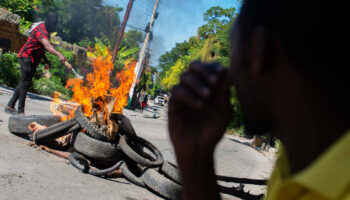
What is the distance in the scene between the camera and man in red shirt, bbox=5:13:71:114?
6.15m

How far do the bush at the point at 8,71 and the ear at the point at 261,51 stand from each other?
14.3 metres

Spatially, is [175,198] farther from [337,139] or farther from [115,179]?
[337,139]

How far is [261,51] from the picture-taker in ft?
3.14

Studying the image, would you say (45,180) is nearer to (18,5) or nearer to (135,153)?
(135,153)

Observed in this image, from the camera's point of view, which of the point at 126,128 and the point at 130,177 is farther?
the point at 126,128

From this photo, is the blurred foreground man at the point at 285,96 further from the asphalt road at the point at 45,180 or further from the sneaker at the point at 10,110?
the sneaker at the point at 10,110

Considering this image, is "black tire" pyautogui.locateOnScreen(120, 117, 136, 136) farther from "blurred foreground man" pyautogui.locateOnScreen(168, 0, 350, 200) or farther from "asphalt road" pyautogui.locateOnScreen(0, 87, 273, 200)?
"blurred foreground man" pyautogui.locateOnScreen(168, 0, 350, 200)

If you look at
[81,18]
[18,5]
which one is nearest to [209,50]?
[18,5]

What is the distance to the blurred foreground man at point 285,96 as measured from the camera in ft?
2.72

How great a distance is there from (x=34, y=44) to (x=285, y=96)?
21.0 feet

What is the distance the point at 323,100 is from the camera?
0.87m

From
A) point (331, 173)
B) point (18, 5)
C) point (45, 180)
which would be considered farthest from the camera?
point (18, 5)

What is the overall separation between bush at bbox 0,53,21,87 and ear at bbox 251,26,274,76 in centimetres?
1426

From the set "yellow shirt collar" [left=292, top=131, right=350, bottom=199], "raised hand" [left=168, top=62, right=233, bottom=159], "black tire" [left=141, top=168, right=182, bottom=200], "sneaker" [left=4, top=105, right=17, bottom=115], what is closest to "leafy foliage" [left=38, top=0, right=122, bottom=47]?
"sneaker" [left=4, top=105, right=17, bottom=115]
